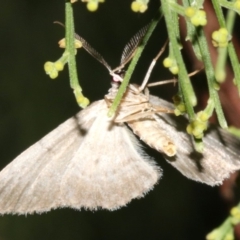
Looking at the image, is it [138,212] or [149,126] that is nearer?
[149,126]

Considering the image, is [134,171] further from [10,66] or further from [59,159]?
[10,66]

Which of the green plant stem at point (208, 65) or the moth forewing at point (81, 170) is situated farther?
the moth forewing at point (81, 170)

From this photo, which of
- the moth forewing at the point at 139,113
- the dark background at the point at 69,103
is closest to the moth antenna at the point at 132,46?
the moth forewing at the point at 139,113

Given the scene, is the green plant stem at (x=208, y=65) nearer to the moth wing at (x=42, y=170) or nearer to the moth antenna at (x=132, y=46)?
the moth antenna at (x=132, y=46)

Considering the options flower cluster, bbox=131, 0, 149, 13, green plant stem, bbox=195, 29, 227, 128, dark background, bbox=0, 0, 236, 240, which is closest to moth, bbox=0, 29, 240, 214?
green plant stem, bbox=195, 29, 227, 128

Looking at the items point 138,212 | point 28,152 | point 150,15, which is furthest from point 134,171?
point 138,212

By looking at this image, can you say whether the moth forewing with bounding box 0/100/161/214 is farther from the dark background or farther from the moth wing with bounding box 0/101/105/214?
the dark background

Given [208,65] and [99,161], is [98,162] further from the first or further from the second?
[208,65]
